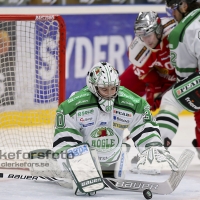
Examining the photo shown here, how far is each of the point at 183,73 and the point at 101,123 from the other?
1162 millimetres

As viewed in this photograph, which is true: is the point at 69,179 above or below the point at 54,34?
below

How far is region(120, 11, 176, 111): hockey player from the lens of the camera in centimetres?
599

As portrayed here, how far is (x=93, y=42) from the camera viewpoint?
7609 millimetres

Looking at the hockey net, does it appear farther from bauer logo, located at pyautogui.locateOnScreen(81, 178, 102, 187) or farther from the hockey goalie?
bauer logo, located at pyautogui.locateOnScreen(81, 178, 102, 187)

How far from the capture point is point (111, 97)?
4.67 meters

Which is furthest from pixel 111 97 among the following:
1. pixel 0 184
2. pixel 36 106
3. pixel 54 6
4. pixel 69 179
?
pixel 54 6

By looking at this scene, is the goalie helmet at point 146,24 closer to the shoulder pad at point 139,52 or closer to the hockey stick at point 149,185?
the shoulder pad at point 139,52

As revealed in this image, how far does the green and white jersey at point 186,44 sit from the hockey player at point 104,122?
98 cm

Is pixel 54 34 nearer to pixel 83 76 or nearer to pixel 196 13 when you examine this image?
pixel 196 13

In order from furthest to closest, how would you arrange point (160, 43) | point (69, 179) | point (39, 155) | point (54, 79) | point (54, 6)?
1. point (54, 6)
2. point (160, 43)
3. point (54, 79)
4. point (39, 155)
5. point (69, 179)

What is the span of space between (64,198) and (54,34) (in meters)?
1.57

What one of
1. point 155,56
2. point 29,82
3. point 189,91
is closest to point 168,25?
point 155,56

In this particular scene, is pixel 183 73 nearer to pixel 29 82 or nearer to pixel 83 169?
pixel 29 82

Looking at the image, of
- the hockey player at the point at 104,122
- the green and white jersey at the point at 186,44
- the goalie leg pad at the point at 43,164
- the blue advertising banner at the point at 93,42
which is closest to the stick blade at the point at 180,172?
the hockey player at the point at 104,122
